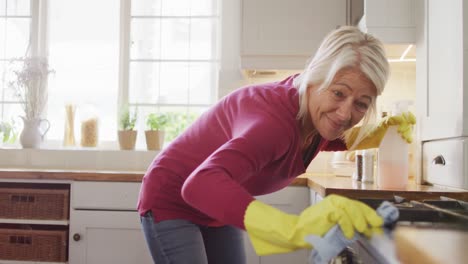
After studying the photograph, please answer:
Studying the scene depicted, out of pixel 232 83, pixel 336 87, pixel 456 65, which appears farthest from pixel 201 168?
pixel 232 83

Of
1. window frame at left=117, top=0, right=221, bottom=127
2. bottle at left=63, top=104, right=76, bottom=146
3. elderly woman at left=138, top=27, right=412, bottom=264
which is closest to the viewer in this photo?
elderly woman at left=138, top=27, right=412, bottom=264

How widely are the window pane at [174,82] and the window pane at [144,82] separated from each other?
36 mm

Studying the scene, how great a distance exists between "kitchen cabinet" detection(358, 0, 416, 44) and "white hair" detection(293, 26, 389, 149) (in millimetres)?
1072

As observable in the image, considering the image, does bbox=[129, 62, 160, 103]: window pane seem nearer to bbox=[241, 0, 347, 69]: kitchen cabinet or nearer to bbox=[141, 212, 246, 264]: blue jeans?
bbox=[241, 0, 347, 69]: kitchen cabinet

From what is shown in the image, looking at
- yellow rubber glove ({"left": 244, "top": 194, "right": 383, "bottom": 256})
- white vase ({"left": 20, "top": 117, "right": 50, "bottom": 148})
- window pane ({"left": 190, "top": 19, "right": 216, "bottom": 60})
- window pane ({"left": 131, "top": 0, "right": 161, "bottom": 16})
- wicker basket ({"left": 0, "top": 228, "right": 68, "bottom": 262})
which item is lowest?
wicker basket ({"left": 0, "top": 228, "right": 68, "bottom": 262})

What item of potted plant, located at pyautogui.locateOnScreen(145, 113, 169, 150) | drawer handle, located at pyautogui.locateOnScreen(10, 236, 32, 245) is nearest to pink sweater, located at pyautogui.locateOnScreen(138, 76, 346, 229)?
drawer handle, located at pyautogui.locateOnScreen(10, 236, 32, 245)

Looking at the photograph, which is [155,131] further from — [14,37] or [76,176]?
[14,37]

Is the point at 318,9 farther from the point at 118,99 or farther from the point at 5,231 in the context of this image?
the point at 5,231

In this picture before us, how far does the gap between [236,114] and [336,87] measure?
202 millimetres

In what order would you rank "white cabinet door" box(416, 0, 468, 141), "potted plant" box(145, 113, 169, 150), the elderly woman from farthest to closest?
"potted plant" box(145, 113, 169, 150) < "white cabinet door" box(416, 0, 468, 141) < the elderly woman

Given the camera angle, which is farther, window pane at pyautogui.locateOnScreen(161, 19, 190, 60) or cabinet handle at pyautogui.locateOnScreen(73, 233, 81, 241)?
window pane at pyautogui.locateOnScreen(161, 19, 190, 60)

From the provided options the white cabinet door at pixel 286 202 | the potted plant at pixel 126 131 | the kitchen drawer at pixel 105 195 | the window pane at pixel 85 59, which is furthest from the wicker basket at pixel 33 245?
the window pane at pixel 85 59

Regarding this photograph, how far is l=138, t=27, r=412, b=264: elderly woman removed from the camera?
0.72 metres

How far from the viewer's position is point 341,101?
104 centimetres
